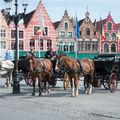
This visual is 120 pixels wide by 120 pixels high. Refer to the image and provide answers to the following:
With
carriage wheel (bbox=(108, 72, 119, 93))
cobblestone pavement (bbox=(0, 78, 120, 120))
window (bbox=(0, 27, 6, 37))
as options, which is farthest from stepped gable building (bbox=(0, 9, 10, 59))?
cobblestone pavement (bbox=(0, 78, 120, 120))

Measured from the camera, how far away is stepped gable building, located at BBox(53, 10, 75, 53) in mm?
63188

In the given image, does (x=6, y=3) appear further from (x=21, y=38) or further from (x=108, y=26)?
(x=108, y=26)

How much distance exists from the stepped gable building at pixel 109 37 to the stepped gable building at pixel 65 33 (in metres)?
5.23

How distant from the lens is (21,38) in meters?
60.2

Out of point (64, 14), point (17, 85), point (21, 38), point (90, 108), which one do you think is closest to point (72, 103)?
point (90, 108)

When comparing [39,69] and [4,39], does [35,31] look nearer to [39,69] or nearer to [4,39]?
[4,39]

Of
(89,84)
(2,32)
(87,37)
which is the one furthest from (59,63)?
(87,37)

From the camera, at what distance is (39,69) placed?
15.6 meters

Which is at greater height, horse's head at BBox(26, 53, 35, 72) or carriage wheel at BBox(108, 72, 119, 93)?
horse's head at BBox(26, 53, 35, 72)

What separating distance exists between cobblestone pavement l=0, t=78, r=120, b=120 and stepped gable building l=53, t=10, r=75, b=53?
48028 mm

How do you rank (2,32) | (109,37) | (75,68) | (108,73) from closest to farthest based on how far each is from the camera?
(75,68), (108,73), (2,32), (109,37)

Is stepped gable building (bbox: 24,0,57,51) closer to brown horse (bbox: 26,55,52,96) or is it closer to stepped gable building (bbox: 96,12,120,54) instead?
stepped gable building (bbox: 96,12,120,54)

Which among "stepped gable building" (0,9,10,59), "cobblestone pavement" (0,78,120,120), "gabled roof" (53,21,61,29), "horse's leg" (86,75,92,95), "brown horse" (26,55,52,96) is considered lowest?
"cobblestone pavement" (0,78,120,120)

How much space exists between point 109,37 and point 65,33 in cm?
798
